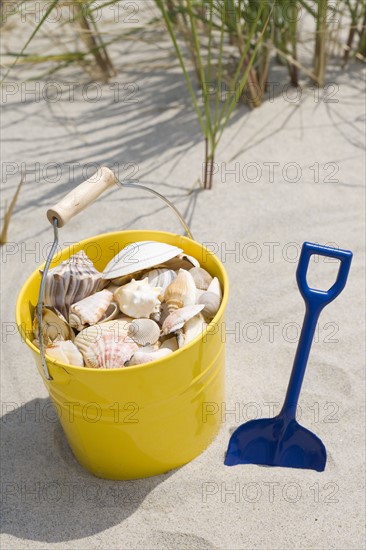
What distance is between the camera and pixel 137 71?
3021 mm

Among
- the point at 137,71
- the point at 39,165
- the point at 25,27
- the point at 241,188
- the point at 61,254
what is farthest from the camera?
the point at 25,27

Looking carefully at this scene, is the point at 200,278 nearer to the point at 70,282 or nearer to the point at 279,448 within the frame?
the point at 70,282

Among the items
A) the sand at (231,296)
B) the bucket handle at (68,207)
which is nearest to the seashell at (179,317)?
the bucket handle at (68,207)

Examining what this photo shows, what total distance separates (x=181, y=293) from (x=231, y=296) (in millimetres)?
562

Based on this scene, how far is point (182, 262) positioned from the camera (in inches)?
58.9

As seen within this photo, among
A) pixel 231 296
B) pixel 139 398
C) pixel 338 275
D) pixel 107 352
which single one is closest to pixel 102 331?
pixel 107 352

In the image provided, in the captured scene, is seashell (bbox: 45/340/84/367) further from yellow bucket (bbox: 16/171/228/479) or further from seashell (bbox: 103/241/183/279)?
seashell (bbox: 103/241/183/279)

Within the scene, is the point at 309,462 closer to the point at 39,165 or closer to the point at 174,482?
the point at 174,482

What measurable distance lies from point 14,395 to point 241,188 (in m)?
1.09

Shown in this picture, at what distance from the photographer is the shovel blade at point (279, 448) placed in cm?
153

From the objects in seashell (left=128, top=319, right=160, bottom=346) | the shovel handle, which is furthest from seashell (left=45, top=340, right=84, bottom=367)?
the shovel handle

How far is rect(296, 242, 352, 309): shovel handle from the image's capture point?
1309 mm

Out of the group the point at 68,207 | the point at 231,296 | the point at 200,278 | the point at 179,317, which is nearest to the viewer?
the point at 68,207

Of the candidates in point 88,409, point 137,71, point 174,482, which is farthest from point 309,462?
point 137,71
